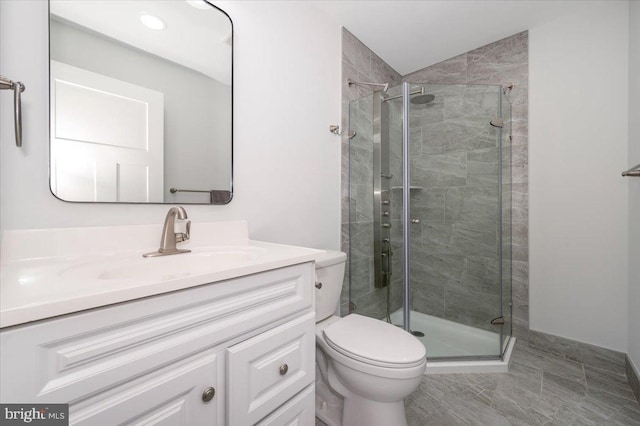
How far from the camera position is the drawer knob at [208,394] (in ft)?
2.20

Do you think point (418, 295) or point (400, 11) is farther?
point (418, 295)

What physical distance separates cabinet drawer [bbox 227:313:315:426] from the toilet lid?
0.27 m

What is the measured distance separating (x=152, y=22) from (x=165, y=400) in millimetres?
1359

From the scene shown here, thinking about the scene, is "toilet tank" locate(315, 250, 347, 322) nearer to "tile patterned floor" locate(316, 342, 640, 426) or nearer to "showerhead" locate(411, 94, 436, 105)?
"tile patterned floor" locate(316, 342, 640, 426)

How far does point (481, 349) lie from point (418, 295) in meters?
0.53

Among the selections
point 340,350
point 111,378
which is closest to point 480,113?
point 340,350

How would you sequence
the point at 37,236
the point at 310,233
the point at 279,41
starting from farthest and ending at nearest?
the point at 310,233 → the point at 279,41 → the point at 37,236

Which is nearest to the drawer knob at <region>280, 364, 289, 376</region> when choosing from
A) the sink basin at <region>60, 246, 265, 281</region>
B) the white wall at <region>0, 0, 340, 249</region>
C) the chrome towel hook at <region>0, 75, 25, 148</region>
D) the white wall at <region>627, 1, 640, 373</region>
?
the sink basin at <region>60, 246, 265, 281</region>

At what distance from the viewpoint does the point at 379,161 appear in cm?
206

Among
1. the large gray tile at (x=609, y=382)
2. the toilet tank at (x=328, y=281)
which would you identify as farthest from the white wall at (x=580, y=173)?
the toilet tank at (x=328, y=281)

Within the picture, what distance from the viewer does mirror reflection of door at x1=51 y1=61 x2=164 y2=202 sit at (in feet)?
2.97

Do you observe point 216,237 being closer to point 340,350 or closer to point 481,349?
point 340,350

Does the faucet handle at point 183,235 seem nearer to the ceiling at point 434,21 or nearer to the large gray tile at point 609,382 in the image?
the ceiling at point 434,21

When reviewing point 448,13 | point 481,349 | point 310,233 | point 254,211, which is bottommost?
point 481,349
